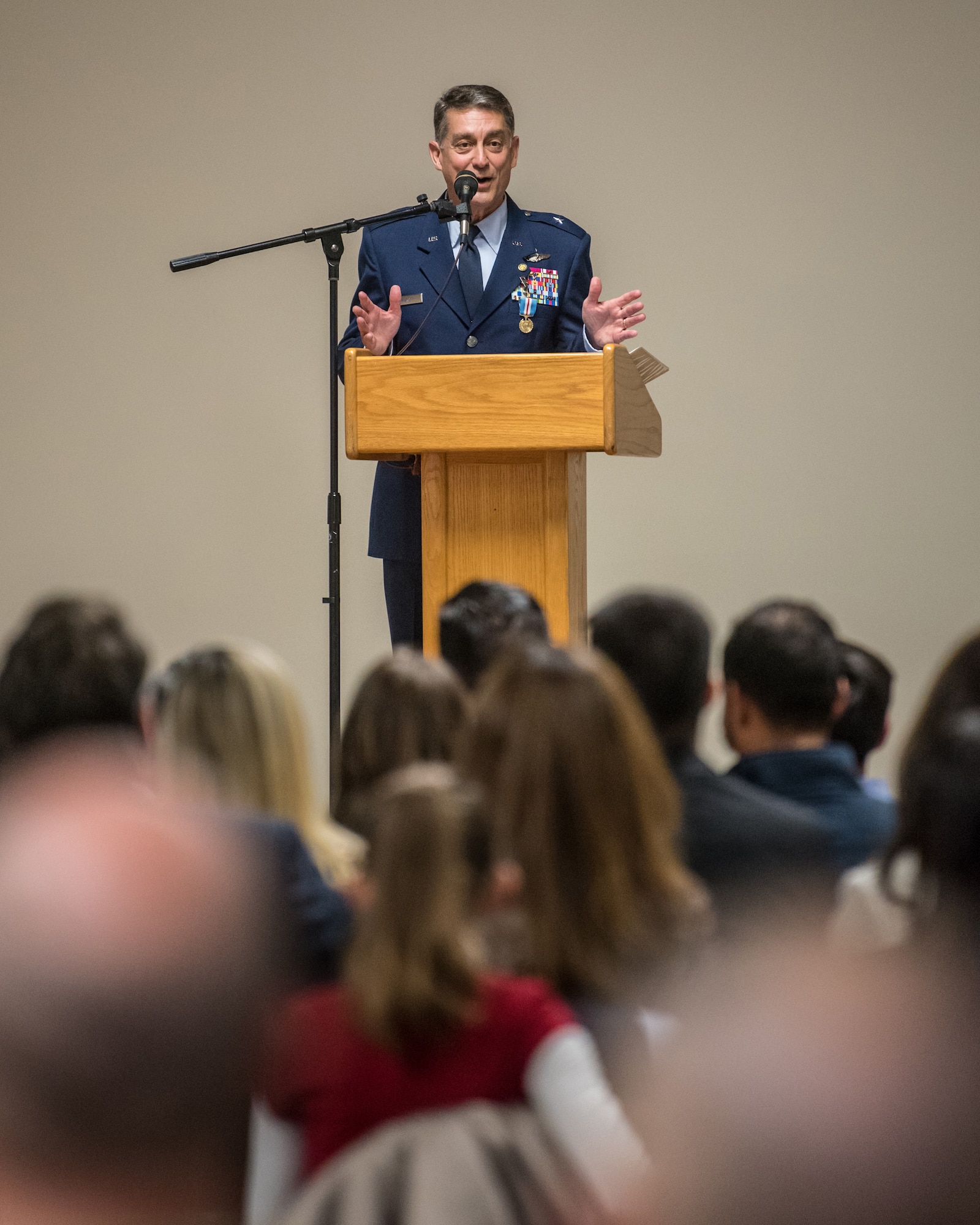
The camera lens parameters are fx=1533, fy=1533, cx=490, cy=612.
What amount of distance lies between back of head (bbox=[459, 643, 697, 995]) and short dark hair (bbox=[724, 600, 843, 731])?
58cm

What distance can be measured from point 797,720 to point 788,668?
7 centimetres

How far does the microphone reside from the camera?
3.04m

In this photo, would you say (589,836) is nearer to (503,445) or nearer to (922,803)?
(922,803)

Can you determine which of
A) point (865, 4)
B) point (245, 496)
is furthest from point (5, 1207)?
point (865, 4)

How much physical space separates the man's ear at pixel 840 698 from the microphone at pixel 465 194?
1.25 meters

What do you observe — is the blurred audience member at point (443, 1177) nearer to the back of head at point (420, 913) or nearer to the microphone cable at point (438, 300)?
the back of head at point (420, 913)

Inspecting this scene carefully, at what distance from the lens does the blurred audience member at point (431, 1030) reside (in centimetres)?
121

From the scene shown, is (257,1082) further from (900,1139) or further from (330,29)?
(330,29)

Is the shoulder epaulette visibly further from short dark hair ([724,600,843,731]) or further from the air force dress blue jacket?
short dark hair ([724,600,843,731])

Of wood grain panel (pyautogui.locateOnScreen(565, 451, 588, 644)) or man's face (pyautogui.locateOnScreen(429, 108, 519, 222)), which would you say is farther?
man's face (pyautogui.locateOnScreen(429, 108, 519, 222))

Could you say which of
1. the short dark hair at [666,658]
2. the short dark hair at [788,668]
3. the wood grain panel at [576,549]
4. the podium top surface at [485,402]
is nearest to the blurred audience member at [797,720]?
the short dark hair at [788,668]

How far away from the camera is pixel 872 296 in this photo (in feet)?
17.1

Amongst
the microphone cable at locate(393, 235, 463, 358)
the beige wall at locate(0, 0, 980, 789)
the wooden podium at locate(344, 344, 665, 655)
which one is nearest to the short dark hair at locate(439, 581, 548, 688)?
the wooden podium at locate(344, 344, 665, 655)

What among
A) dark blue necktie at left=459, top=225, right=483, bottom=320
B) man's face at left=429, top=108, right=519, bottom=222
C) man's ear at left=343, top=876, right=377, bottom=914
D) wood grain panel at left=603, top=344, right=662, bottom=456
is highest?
man's face at left=429, top=108, right=519, bottom=222
